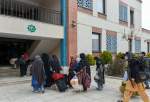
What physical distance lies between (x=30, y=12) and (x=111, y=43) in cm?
927

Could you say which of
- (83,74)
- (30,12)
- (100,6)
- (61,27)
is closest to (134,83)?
(83,74)

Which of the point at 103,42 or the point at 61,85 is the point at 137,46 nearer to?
the point at 103,42

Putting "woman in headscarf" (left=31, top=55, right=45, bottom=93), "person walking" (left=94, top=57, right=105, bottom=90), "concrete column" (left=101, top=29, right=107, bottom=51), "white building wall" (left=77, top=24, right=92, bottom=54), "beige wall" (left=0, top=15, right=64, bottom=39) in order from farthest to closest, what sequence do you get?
"concrete column" (left=101, top=29, right=107, bottom=51) → "white building wall" (left=77, top=24, right=92, bottom=54) → "beige wall" (left=0, top=15, right=64, bottom=39) → "person walking" (left=94, top=57, right=105, bottom=90) → "woman in headscarf" (left=31, top=55, right=45, bottom=93)

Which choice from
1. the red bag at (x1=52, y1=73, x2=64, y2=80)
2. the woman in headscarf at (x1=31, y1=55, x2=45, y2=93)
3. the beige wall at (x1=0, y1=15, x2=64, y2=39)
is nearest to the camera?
the woman in headscarf at (x1=31, y1=55, x2=45, y2=93)

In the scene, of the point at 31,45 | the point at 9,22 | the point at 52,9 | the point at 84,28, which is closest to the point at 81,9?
the point at 84,28

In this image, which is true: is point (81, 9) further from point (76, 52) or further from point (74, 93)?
point (74, 93)

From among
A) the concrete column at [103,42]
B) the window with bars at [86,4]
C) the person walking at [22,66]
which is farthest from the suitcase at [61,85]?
the concrete column at [103,42]

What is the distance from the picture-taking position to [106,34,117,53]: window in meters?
23.1

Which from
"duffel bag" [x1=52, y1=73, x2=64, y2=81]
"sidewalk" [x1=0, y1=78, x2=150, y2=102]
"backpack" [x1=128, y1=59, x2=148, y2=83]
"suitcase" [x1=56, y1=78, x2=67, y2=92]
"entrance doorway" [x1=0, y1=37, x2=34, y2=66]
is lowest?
"sidewalk" [x1=0, y1=78, x2=150, y2=102]

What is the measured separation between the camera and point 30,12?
1631cm

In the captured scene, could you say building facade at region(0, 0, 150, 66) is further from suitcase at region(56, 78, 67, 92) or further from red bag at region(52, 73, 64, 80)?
suitcase at region(56, 78, 67, 92)

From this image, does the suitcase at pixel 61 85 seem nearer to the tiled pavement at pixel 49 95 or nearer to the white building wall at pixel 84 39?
the tiled pavement at pixel 49 95

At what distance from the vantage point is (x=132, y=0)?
92.0ft

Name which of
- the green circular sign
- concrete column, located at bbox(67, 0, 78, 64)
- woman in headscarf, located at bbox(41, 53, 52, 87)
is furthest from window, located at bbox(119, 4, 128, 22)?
woman in headscarf, located at bbox(41, 53, 52, 87)
